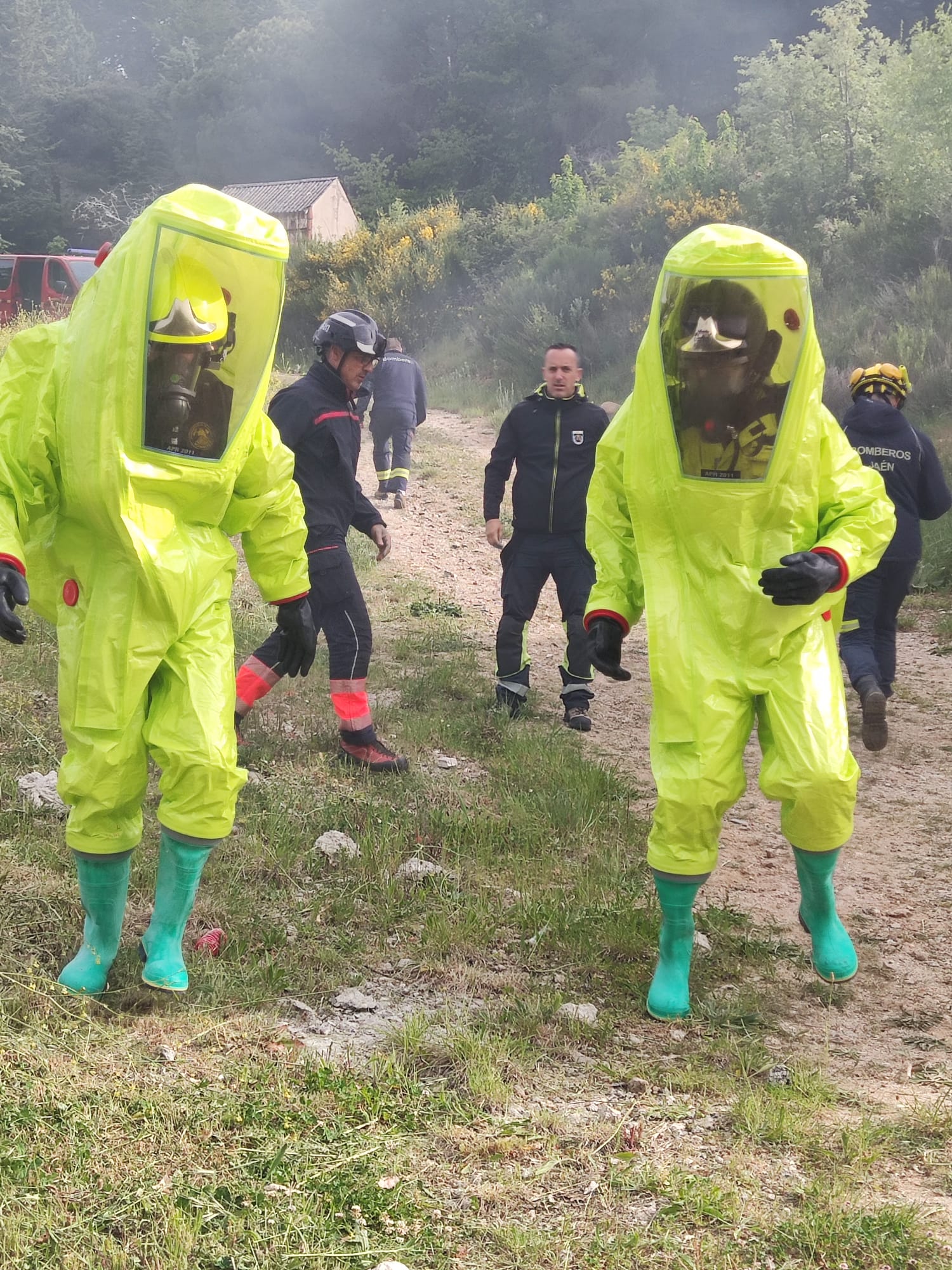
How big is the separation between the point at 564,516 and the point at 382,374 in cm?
614

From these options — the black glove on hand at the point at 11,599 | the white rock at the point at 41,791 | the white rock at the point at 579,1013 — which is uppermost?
the black glove on hand at the point at 11,599

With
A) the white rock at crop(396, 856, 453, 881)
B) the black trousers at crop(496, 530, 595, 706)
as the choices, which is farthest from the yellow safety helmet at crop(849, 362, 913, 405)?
the white rock at crop(396, 856, 453, 881)

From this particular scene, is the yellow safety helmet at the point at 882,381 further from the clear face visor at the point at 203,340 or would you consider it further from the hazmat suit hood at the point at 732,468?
the clear face visor at the point at 203,340

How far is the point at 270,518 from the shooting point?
3971mm

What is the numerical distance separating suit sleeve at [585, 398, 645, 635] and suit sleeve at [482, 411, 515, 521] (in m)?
3.00

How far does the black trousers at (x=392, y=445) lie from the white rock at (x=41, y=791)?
293 inches

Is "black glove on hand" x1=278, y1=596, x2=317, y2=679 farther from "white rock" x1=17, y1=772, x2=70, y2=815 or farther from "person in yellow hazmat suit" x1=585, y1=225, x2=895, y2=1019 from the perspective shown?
"white rock" x1=17, y1=772, x2=70, y2=815

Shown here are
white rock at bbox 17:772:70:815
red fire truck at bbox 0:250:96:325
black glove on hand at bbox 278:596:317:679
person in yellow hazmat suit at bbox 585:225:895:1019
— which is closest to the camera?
person in yellow hazmat suit at bbox 585:225:895:1019

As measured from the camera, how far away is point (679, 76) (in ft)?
136

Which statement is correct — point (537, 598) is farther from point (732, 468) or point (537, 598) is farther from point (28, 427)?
point (28, 427)

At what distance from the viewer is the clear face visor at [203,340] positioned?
343 centimetres

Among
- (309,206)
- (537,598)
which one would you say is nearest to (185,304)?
(537,598)

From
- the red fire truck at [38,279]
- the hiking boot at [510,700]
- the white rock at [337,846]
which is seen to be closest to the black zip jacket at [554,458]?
the hiking boot at [510,700]

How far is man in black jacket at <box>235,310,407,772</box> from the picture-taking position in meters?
5.85
